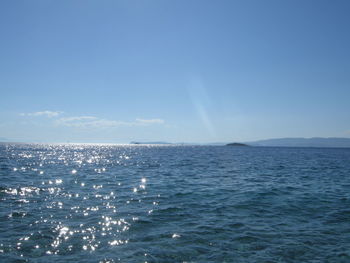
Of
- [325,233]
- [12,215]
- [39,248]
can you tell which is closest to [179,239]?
[39,248]

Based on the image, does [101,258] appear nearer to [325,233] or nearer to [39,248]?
[39,248]

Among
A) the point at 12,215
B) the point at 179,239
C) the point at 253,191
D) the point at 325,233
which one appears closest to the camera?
the point at 179,239

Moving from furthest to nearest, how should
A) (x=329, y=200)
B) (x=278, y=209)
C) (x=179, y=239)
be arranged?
(x=329, y=200)
(x=278, y=209)
(x=179, y=239)

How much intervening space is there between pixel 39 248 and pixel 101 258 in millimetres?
3093

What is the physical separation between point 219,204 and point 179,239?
8029 mm

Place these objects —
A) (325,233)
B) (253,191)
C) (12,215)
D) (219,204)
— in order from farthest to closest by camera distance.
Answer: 1. (253,191)
2. (219,204)
3. (12,215)
4. (325,233)

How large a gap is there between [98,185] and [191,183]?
10.3m

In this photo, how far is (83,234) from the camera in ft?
44.7


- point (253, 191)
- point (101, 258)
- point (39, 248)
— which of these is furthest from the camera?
point (253, 191)

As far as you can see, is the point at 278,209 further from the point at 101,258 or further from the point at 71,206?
the point at 71,206

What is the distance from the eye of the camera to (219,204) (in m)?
20.4

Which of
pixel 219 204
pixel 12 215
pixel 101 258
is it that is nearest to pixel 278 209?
pixel 219 204

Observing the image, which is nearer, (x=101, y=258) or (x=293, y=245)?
(x=101, y=258)

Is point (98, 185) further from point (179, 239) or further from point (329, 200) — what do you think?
point (329, 200)
